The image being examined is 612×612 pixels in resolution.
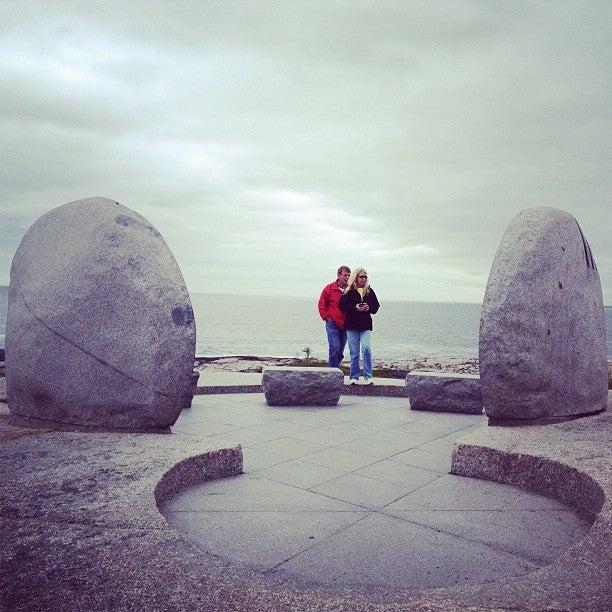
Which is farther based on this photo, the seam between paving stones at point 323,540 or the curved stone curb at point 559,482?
the seam between paving stones at point 323,540

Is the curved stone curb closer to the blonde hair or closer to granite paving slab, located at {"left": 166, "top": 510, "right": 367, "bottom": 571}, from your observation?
granite paving slab, located at {"left": 166, "top": 510, "right": 367, "bottom": 571}

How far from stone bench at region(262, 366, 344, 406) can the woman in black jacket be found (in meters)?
1.14

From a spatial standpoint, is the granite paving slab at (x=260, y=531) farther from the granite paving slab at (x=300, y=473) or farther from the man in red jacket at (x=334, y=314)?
the man in red jacket at (x=334, y=314)

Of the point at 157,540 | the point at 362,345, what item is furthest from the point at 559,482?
the point at 362,345

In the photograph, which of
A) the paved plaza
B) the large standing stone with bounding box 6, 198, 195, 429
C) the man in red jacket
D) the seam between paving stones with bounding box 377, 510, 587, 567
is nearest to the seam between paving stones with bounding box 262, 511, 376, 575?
the paved plaza

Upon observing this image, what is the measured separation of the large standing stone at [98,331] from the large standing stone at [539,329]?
2.74m

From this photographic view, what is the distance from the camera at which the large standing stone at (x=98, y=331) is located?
486 centimetres

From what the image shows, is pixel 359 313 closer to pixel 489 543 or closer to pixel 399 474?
pixel 399 474

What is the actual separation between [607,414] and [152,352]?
4301 mm

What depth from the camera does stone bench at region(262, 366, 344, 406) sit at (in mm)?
7734

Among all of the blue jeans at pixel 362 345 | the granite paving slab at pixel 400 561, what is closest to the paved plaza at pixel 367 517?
the granite paving slab at pixel 400 561

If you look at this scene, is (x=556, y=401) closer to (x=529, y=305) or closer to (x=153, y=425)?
(x=529, y=305)

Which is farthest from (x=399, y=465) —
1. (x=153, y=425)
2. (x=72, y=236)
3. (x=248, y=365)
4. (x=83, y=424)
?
(x=248, y=365)

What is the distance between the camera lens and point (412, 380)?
772 centimetres
